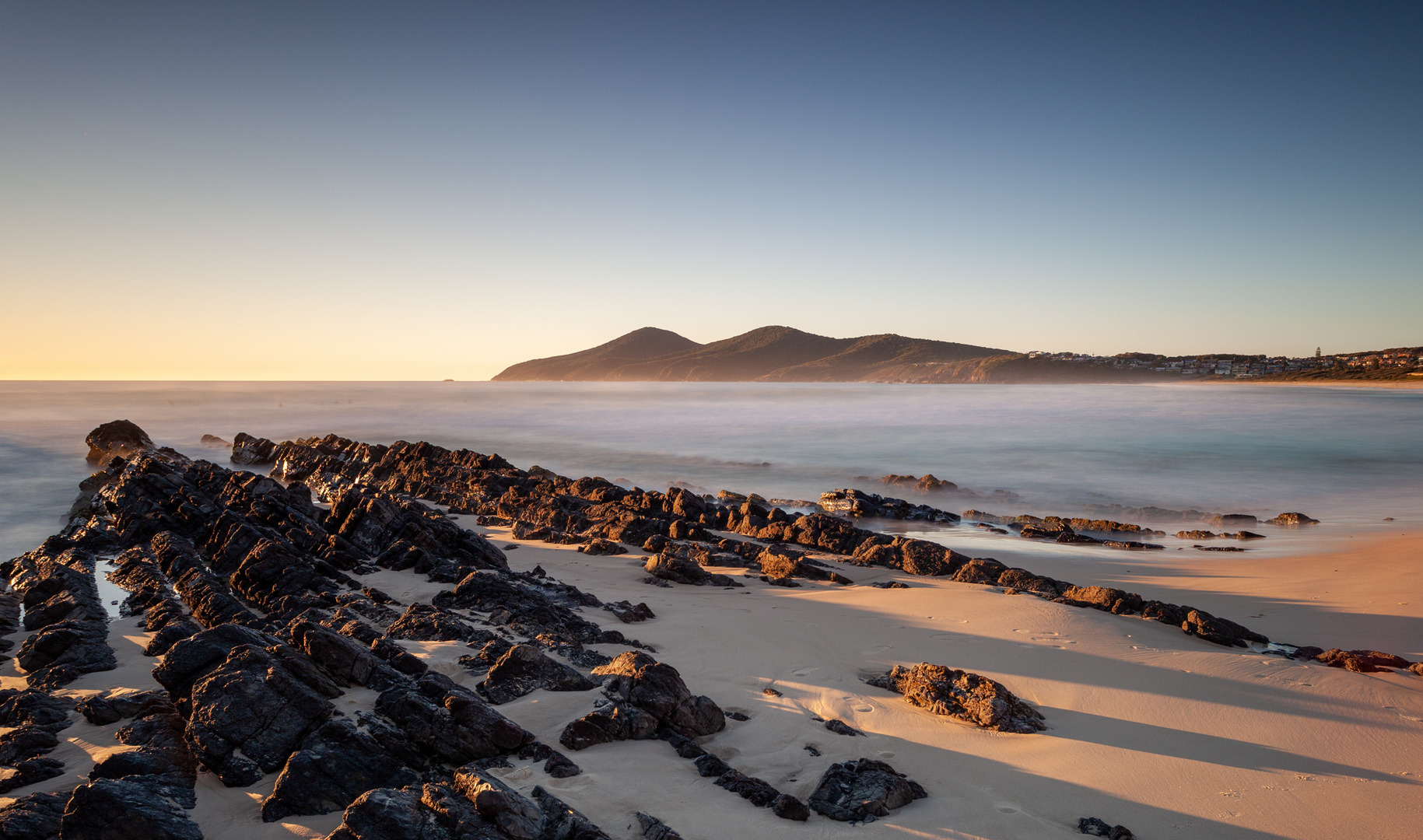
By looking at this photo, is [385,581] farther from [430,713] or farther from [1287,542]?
[1287,542]

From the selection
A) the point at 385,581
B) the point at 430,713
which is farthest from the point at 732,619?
the point at 385,581

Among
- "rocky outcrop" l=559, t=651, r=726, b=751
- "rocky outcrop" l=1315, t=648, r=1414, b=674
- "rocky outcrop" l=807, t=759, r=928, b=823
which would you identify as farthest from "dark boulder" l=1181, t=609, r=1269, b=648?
"rocky outcrop" l=559, t=651, r=726, b=751

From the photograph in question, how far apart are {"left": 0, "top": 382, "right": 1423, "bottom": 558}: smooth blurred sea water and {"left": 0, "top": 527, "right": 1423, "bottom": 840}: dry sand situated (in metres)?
10.6

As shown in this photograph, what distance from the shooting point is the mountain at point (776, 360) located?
152 metres

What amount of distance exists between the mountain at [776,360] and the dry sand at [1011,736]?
130 meters

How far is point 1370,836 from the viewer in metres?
4.07

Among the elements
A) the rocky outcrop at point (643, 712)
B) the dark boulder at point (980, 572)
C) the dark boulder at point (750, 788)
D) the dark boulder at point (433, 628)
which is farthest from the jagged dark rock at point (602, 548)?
the dark boulder at point (750, 788)

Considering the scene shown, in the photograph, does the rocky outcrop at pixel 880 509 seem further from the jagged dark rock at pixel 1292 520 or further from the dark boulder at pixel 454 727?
the dark boulder at pixel 454 727

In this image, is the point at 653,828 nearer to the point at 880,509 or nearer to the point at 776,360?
the point at 880,509

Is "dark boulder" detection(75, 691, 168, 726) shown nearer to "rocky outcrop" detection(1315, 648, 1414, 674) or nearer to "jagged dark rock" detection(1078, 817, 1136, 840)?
"jagged dark rock" detection(1078, 817, 1136, 840)

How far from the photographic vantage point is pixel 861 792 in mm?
4223

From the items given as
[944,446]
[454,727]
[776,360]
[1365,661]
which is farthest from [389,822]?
[776,360]

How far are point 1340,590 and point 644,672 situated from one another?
396 inches

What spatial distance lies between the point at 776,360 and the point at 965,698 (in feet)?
557
